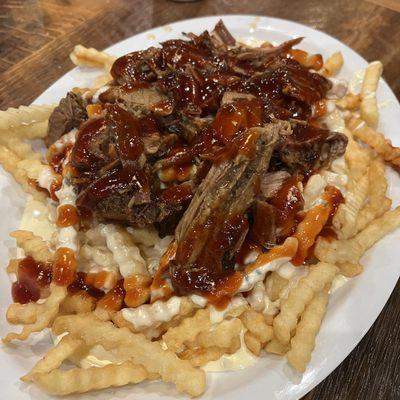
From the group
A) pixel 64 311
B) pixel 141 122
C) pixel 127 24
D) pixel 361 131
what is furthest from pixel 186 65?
pixel 127 24

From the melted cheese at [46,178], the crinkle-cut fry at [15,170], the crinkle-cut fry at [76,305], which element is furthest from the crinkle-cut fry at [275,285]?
the crinkle-cut fry at [15,170]

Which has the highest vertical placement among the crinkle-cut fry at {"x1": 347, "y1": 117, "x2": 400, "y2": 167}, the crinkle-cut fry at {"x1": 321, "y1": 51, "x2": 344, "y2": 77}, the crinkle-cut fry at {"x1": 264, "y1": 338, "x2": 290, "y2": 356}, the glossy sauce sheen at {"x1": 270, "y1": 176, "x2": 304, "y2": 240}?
the crinkle-cut fry at {"x1": 321, "y1": 51, "x2": 344, "y2": 77}

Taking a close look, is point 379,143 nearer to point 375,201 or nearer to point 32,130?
point 375,201

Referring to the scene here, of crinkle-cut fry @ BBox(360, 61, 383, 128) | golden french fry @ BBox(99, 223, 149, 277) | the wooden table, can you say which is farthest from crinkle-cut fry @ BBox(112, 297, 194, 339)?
the wooden table

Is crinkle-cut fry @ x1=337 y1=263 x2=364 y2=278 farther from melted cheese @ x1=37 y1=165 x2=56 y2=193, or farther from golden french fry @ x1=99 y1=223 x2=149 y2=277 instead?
melted cheese @ x1=37 y1=165 x2=56 y2=193

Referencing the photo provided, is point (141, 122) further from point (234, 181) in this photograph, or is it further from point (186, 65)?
point (234, 181)

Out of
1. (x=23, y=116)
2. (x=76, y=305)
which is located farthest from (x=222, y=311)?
(x=23, y=116)
